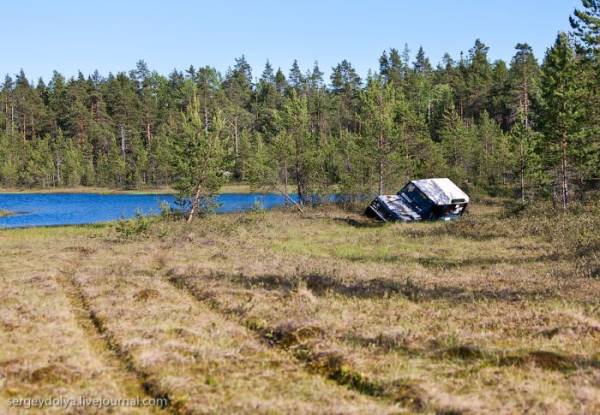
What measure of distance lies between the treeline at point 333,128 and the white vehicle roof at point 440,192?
8290 millimetres

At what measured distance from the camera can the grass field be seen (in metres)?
10.0

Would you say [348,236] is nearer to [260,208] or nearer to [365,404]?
[260,208]

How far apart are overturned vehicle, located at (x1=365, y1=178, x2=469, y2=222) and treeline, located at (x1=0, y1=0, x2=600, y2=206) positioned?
26.5ft

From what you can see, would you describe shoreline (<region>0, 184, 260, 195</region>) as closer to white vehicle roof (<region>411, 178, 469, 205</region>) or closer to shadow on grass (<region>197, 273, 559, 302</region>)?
white vehicle roof (<region>411, 178, 469, 205</region>)

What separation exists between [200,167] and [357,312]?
36294 mm

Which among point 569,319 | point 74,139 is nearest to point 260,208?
point 569,319

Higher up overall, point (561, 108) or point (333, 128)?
point (333, 128)

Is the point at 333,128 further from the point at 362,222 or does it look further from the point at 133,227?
the point at 133,227

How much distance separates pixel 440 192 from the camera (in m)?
50.7

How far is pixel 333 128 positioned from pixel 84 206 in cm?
6701

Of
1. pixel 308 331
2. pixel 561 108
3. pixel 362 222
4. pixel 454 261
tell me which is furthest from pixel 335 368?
pixel 561 108

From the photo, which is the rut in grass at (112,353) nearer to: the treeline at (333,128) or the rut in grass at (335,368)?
the rut in grass at (335,368)

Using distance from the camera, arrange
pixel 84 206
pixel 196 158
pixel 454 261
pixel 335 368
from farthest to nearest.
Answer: pixel 84 206, pixel 196 158, pixel 454 261, pixel 335 368

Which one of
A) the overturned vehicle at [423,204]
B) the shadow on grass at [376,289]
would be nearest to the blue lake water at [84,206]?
the overturned vehicle at [423,204]
